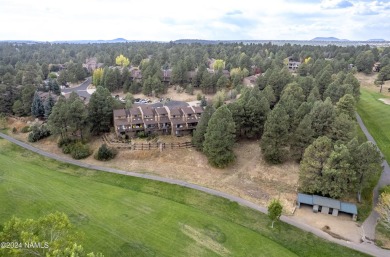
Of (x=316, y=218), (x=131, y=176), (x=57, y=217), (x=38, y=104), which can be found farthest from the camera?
(x=38, y=104)

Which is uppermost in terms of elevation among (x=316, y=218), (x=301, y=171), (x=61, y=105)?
(x=61, y=105)

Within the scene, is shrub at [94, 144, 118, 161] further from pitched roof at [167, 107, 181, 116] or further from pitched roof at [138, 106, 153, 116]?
pitched roof at [167, 107, 181, 116]

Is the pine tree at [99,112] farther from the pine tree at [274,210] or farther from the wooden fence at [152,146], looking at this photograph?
the pine tree at [274,210]

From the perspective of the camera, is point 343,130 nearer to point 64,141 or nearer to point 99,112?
point 99,112

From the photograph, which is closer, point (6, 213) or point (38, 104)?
point (6, 213)

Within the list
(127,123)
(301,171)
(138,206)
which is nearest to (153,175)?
(138,206)

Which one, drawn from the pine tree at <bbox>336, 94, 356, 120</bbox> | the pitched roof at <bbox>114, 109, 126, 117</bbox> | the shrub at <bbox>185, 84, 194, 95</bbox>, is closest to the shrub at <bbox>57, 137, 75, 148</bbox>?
the pitched roof at <bbox>114, 109, 126, 117</bbox>

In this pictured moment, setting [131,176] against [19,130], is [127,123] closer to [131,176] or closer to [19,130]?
[131,176]

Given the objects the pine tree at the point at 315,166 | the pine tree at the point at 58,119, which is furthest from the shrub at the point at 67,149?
the pine tree at the point at 315,166

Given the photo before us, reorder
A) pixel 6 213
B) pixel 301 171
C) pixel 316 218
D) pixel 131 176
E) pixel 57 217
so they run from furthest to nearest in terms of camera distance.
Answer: pixel 131 176, pixel 301 171, pixel 316 218, pixel 6 213, pixel 57 217
